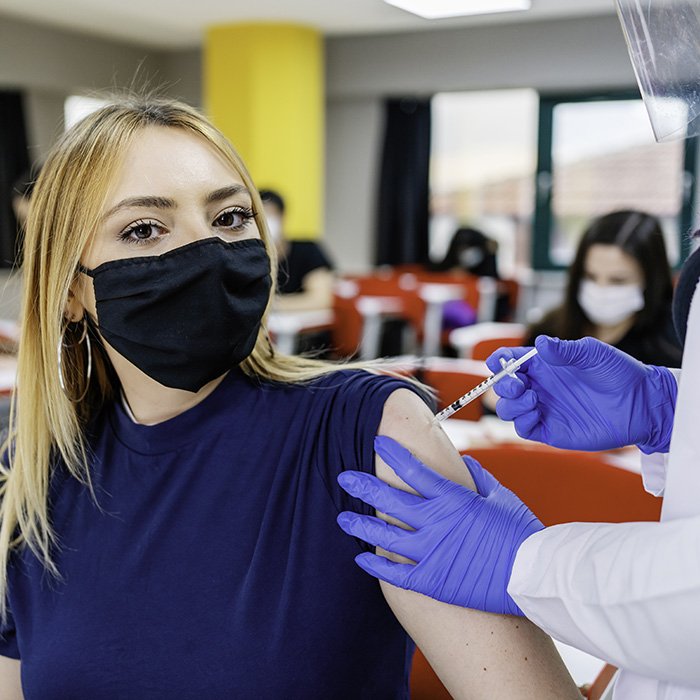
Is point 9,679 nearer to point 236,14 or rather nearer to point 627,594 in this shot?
point 627,594

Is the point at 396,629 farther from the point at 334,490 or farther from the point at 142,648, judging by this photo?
the point at 142,648

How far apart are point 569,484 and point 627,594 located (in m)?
0.76

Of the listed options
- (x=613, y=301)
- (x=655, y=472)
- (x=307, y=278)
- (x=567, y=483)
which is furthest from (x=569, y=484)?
(x=307, y=278)

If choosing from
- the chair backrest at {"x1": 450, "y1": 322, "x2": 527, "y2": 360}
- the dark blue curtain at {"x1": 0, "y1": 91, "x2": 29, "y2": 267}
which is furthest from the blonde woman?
the dark blue curtain at {"x1": 0, "y1": 91, "x2": 29, "y2": 267}

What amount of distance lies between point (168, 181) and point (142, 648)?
22.6 inches

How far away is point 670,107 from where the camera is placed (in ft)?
2.39

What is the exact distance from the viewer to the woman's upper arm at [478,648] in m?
0.83

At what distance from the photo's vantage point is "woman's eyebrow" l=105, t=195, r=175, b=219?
0.98 meters

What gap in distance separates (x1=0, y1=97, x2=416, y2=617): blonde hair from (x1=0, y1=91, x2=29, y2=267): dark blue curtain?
6.59 meters

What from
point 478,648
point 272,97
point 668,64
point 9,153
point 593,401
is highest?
point 272,97

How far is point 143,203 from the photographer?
3.22ft

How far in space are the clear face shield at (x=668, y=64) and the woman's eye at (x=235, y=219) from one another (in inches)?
21.6

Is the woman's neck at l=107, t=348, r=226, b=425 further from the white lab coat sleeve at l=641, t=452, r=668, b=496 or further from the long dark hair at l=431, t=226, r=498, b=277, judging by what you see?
the long dark hair at l=431, t=226, r=498, b=277

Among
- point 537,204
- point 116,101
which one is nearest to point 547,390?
point 116,101
